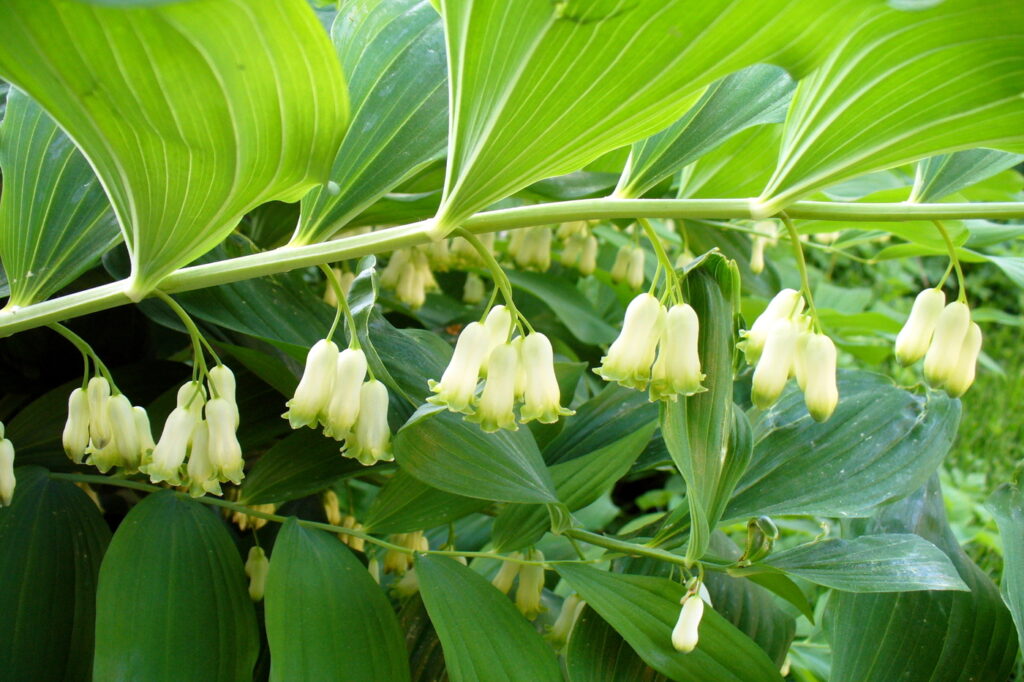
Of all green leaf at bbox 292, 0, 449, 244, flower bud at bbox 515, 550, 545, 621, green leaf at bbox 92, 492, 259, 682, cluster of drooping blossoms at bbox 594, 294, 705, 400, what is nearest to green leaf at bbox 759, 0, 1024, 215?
cluster of drooping blossoms at bbox 594, 294, 705, 400

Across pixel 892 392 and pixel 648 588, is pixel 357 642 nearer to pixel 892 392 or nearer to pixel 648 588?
pixel 648 588

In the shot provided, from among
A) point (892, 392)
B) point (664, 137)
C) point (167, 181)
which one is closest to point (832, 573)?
point (892, 392)

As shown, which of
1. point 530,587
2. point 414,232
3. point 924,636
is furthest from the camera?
point 530,587

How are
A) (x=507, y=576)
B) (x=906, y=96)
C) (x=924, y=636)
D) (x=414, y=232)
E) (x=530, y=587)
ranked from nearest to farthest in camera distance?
1. (x=906, y=96)
2. (x=414, y=232)
3. (x=924, y=636)
4. (x=530, y=587)
5. (x=507, y=576)

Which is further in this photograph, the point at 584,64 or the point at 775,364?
the point at 775,364

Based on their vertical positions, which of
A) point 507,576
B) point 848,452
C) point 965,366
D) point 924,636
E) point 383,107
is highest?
point 383,107

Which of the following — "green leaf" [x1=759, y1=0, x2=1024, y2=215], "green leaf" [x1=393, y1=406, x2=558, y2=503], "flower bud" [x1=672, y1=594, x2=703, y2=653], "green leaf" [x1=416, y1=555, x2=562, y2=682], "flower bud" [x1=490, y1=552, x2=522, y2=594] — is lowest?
"flower bud" [x1=490, y1=552, x2=522, y2=594]

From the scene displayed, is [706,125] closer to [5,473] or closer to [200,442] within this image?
[200,442]

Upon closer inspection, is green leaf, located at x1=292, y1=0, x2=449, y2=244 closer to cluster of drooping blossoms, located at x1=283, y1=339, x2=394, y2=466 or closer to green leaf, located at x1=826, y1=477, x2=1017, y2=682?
cluster of drooping blossoms, located at x1=283, y1=339, x2=394, y2=466

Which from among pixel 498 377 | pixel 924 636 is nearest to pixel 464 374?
pixel 498 377
